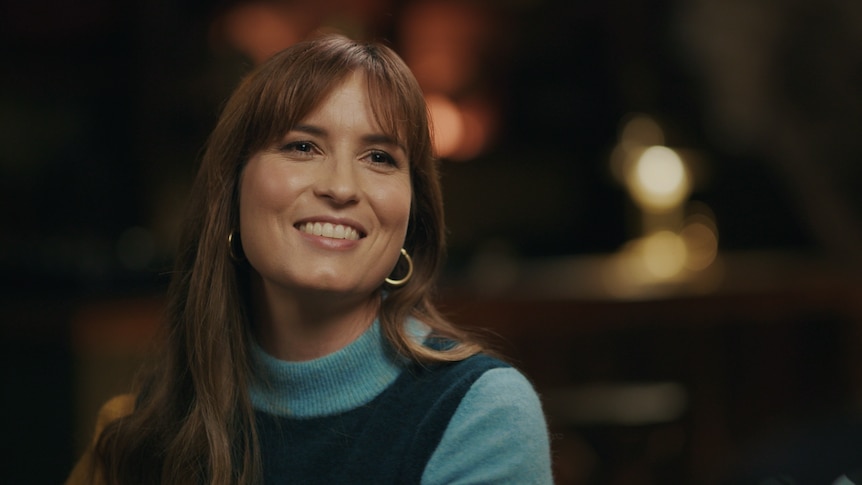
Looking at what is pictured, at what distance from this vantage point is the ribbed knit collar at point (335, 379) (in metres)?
1.64

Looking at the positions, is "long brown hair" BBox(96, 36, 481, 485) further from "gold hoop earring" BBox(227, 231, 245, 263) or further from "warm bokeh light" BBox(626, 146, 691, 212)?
"warm bokeh light" BBox(626, 146, 691, 212)

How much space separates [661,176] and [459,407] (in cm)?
341

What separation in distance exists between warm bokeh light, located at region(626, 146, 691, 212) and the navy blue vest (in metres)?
3.32

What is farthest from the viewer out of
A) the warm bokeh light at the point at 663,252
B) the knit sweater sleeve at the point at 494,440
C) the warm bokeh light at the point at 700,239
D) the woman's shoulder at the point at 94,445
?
the warm bokeh light at the point at 700,239

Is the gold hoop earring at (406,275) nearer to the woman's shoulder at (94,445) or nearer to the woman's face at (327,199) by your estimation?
the woman's face at (327,199)

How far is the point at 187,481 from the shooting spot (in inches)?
64.4

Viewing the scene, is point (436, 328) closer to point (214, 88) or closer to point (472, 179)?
point (214, 88)

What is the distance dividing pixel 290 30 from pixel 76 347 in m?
1.76

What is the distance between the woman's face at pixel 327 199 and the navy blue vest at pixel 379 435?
0.16 metres

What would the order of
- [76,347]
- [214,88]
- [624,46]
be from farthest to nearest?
[624,46]
[214,88]
[76,347]

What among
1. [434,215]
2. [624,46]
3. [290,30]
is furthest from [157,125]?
[434,215]

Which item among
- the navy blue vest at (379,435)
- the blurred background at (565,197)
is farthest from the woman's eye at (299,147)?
the blurred background at (565,197)

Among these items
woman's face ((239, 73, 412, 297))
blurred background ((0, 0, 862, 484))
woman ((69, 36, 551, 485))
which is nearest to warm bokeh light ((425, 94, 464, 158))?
blurred background ((0, 0, 862, 484))

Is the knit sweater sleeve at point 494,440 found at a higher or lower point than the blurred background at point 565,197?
higher
